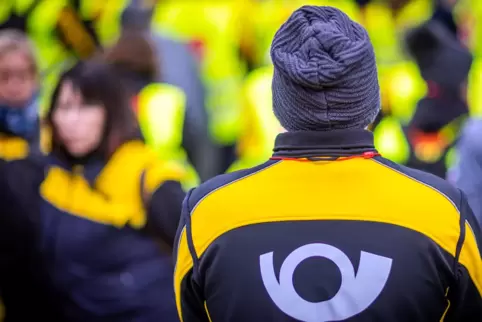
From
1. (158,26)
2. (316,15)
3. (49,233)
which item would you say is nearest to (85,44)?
(158,26)

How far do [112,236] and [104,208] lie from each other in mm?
94

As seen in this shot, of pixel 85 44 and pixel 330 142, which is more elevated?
pixel 330 142

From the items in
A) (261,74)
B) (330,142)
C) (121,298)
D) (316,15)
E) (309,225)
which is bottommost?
(121,298)

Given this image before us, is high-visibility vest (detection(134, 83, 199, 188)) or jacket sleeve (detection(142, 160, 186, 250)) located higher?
jacket sleeve (detection(142, 160, 186, 250))

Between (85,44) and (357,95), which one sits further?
(85,44)

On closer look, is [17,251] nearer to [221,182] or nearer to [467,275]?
[221,182]

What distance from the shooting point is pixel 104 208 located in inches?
132

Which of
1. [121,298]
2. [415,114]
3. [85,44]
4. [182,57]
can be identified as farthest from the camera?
[85,44]

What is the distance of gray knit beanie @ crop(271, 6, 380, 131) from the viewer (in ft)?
6.81

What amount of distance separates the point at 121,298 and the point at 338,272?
4.76ft

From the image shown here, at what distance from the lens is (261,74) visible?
5090 mm

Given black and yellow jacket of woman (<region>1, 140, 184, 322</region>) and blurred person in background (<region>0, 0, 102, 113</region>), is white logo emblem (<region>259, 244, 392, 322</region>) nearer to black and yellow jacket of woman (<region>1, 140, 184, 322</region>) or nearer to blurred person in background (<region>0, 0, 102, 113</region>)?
black and yellow jacket of woman (<region>1, 140, 184, 322</region>)

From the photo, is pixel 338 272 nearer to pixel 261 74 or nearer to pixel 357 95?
pixel 357 95

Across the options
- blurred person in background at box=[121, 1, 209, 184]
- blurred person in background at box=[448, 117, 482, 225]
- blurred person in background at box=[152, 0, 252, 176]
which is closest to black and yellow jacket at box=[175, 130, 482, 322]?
blurred person in background at box=[448, 117, 482, 225]
